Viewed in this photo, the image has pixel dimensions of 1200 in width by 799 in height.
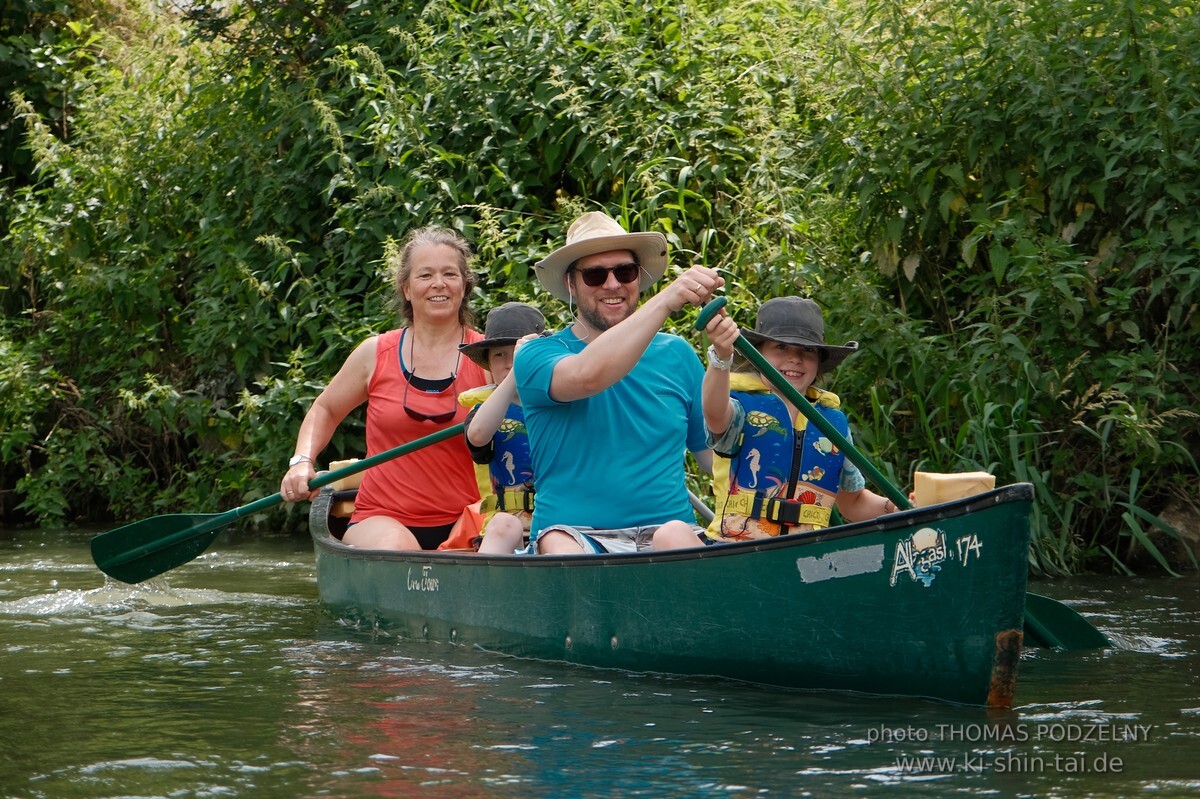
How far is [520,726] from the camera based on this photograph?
3.71 metres

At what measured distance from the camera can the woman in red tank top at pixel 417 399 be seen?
222 inches

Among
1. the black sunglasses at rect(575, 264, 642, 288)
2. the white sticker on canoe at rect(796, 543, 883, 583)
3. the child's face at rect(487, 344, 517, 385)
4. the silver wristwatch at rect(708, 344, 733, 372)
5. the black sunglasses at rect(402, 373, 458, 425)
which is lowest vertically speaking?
the white sticker on canoe at rect(796, 543, 883, 583)

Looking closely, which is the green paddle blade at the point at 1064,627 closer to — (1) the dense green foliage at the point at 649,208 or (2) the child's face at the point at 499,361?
(1) the dense green foliage at the point at 649,208

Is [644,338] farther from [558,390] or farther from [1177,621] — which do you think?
[1177,621]

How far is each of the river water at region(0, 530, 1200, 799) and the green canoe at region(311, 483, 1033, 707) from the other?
77 mm

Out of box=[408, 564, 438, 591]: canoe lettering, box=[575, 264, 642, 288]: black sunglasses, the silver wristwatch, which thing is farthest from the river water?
box=[575, 264, 642, 288]: black sunglasses

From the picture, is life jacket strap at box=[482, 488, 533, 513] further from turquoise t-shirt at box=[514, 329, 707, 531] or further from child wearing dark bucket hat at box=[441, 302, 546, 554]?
turquoise t-shirt at box=[514, 329, 707, 531]

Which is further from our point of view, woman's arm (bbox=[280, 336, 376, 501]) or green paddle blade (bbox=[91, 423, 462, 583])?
green paddle blade (bbox=[91, 423, 462, 583])

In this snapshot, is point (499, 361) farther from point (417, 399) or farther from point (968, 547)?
point (968, 547)

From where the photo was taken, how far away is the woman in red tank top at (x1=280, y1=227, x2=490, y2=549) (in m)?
5.63

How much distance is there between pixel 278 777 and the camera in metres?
3.22

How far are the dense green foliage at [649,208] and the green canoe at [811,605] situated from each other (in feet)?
8.44

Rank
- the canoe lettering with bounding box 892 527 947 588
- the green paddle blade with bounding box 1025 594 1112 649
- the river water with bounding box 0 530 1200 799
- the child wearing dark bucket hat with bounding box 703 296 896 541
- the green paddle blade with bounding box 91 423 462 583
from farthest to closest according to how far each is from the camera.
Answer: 1. the green paddle blade with bounding box 91 423 462 583
2. the green paddle blade with bounding box 1025 594 1112 649
3. the child wearing dark bucket hat with bounding box 703 296 896 541
4. the canoe lettering with bounding box 892 527 947 588
5. the river water with bounding box 0 530 1200 799

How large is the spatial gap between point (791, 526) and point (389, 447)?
193cm
